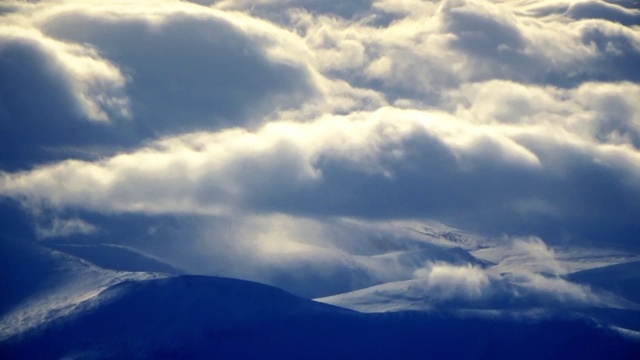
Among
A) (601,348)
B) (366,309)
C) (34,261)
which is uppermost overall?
(34,261)

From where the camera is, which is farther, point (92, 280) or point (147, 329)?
point (92, 280)

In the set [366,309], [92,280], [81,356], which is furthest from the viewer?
[366,309]

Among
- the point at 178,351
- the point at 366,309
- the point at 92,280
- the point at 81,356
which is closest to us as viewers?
the point at 81,356

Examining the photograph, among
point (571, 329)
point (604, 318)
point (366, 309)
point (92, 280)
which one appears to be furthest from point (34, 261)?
point (604, 318)

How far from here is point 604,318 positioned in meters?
167

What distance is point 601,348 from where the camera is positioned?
153500 mm

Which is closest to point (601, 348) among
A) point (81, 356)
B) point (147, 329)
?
point (147, 329)

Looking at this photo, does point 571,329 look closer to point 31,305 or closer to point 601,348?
point 601,348

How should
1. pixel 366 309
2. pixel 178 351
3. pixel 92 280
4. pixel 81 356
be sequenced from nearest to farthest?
pixel 81 356 < pixel 178 351 < pixel 92 280 < pixel 366 309

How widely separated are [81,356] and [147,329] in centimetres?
1475

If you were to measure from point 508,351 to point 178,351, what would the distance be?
65261 mm

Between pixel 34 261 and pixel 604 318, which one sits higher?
pixel 34 261

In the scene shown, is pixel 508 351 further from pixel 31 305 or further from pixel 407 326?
pixel 31 305

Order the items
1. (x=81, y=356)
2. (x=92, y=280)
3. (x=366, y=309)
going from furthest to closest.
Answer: (x=366, y=309), (x=92, y=280), (x=81, y=356)
